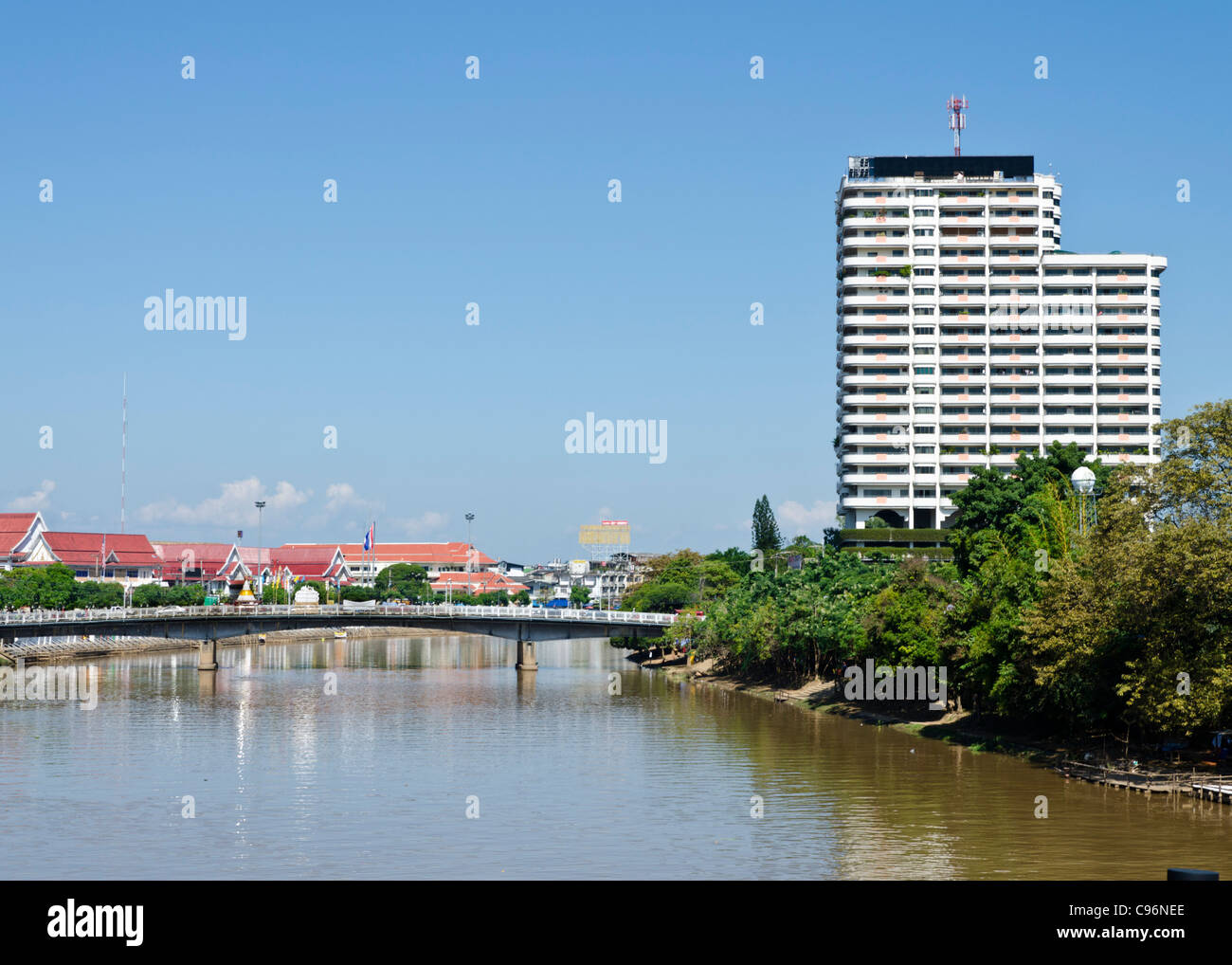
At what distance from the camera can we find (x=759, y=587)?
114 meters

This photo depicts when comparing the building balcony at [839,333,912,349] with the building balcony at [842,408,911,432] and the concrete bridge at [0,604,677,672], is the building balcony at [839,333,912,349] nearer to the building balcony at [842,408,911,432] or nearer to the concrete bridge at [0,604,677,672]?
the building balcony at [842,408,911,432]

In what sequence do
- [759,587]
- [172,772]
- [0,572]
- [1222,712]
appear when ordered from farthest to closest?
1. [0,572]
2. [759,587]
3. [172,772]
4. [1222,712]

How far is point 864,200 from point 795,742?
10382 cm

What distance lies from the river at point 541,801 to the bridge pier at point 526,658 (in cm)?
3383

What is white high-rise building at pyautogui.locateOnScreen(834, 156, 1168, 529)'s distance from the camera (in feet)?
516

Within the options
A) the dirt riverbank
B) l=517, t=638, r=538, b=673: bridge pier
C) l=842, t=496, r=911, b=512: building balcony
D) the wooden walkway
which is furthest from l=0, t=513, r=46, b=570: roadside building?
the wooden walkway

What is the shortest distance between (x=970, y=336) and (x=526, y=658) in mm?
73102

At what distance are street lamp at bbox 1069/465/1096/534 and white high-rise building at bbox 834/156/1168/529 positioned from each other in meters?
92.0

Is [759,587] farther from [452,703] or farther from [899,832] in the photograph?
[899,832]

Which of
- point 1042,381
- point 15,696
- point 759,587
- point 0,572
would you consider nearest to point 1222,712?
point 759,587

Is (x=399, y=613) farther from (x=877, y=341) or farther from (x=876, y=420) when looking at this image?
(x=877, y=341)

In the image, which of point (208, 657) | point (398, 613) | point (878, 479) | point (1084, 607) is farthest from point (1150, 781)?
point (878, 479)

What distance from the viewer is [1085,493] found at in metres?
60.0

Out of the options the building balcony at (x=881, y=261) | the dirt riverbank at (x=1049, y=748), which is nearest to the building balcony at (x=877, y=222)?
the building balcony at (x=881, y=261)
